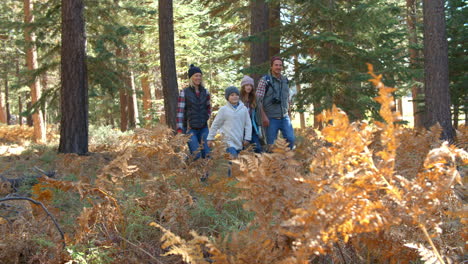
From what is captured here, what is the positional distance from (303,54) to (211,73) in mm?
9790

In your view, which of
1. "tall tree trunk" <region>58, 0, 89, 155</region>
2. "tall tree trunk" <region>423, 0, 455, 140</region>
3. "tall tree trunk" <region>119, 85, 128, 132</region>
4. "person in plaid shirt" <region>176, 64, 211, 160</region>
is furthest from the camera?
"tall tree trunk" <region>119, 85, 128, 132</region>

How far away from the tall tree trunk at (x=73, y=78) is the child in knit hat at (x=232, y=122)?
5397 millimetres

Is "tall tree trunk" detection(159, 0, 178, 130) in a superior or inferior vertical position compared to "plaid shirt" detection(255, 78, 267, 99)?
superior

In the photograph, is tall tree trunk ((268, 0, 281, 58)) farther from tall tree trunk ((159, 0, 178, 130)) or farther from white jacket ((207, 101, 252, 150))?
white jacket ((207, 101, 252, 150))

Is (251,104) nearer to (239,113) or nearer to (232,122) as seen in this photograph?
(239,113)

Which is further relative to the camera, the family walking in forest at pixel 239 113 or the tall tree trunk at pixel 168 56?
the tall tree trunk at pixel 168 56

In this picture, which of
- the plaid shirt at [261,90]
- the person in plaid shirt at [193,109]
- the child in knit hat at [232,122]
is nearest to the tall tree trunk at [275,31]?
the plaid shirt at [261,90]

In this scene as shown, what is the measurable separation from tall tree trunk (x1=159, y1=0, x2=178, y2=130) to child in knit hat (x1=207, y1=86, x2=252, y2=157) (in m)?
5.00

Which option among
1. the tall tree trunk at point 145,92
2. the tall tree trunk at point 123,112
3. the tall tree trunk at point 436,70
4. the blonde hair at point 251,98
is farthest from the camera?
A: the tall tree trunk at point 123,112

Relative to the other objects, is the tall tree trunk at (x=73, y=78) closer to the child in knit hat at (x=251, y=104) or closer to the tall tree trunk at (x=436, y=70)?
the child in knit hat at (x=251, y=104)

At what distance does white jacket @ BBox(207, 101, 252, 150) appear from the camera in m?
6.51

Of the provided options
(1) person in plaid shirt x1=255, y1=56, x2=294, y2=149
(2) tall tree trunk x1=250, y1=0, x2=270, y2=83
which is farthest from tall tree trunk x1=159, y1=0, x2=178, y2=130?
(1) person in plaid shirt x1=255, y1=56, x2=294, y2=149

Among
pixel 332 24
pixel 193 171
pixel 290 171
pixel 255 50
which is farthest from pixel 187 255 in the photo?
pixel 255 50

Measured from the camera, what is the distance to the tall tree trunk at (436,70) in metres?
9.05
